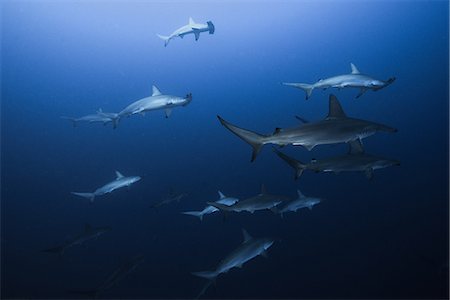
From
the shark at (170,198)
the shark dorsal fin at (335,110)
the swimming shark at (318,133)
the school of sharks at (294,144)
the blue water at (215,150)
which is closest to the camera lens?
the swimming shark at (318,133)

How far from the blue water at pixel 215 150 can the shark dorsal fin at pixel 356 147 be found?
14.7 m

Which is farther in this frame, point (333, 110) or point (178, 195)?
point (178, 195)

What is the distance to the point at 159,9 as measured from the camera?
25.5m

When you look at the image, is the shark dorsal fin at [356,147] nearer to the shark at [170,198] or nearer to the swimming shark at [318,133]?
the swimming shark at [318,133]

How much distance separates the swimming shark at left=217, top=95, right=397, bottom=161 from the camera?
475 cm

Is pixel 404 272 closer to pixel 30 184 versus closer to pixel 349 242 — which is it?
pixel 349 242

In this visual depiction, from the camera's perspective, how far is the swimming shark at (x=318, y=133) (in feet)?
15.6

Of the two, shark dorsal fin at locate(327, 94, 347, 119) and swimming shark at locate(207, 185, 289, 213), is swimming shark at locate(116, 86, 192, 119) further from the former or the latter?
shark dorsal fin at locate(327, 94, 347, 119)

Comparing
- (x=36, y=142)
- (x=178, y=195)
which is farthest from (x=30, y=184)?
(x=178, y=195)

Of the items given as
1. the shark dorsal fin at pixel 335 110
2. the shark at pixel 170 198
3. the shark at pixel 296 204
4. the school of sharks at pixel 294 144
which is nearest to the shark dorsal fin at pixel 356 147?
the school of sharks at pixel 294 144

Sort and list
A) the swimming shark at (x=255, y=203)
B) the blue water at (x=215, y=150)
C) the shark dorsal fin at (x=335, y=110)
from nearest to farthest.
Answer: the shark dorsal fin at (x=335, y=110) < the swimming shark at (x=255, y=203) < the blue water at (x=215, y=150)

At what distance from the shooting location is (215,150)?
39.4m

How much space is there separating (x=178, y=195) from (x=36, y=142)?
89.8 feet

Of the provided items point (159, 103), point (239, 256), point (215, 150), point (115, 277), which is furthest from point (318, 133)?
point (215, 150)
